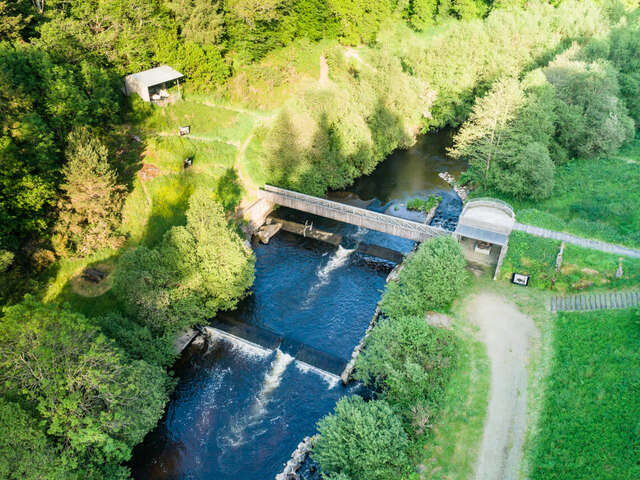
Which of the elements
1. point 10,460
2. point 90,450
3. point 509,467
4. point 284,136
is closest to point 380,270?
point 284,136

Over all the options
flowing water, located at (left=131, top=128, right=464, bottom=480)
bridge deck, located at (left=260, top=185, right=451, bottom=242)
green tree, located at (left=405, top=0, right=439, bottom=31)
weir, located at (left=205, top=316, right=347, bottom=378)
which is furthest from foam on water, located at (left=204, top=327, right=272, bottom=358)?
green tree, located at (left=405, top=0, right=439, bottom=31)

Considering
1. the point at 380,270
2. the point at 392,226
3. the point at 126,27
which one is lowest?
the point at 380,270

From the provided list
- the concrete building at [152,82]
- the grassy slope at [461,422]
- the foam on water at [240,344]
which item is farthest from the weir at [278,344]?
the concrete building at [152,82]

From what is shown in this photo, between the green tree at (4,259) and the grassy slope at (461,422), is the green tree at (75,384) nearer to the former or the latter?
the green tree at (4,259)

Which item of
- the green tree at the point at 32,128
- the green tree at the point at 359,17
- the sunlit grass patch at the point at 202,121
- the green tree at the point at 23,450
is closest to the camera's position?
the green tree at the point at 23,450

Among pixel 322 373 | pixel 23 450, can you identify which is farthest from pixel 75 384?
pixel 322 373

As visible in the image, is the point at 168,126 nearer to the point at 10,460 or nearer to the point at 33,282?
the point at 33,282
